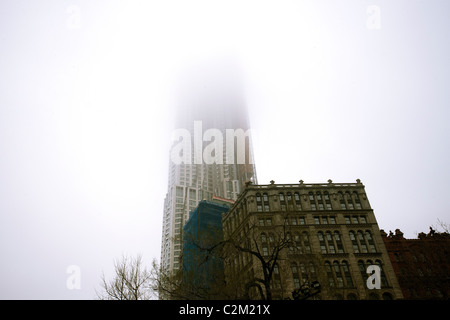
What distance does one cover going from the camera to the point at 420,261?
41906 mm

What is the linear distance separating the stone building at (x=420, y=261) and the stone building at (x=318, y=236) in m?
1.94

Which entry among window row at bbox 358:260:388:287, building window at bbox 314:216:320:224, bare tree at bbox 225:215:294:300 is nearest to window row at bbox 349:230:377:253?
window row at bbox 358:260:388:287

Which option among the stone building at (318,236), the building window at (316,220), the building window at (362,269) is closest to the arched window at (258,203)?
the stone building at (318,236)

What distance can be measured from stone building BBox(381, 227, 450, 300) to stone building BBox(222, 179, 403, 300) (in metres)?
1.94

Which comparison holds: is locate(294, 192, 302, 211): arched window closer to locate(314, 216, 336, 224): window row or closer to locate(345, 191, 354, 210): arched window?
locate(314, 216, 336, 224): window row

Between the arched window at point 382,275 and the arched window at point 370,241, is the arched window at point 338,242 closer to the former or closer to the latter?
the arched window at point 370,241

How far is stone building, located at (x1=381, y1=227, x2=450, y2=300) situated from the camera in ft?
109

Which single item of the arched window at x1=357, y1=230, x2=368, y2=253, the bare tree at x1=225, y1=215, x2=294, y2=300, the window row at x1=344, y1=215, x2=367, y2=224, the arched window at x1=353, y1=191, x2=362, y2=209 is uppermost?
the arched window at x1=353, y1=191, x2=362, y2=209

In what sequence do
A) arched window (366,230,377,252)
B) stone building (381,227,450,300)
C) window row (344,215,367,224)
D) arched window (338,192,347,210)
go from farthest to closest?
arched window (338,192,347,210) < window row (344,215,367,224) < arched window (366,230,377,252) < stone building (381,227,450,300)

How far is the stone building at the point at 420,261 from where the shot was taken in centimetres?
3316

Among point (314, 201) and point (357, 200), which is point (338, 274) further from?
point (357, 200)

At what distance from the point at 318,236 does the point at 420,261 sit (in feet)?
47.8

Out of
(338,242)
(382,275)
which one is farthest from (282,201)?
(382,275)

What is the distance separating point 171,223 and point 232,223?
6105 centimetres
